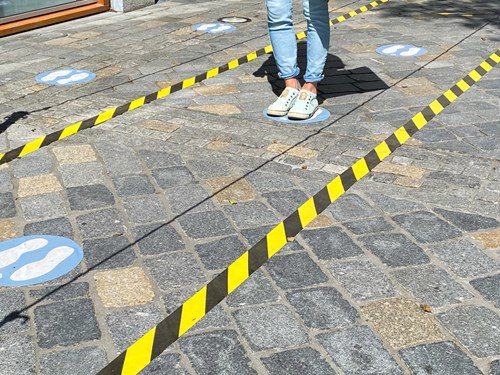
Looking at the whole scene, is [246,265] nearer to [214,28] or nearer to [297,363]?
[297,363]

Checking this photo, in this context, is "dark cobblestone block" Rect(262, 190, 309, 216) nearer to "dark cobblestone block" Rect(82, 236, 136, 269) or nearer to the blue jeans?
"dark cobblestone block" Rect(82, 236, 136, 269)

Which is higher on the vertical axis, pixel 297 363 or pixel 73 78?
pixel 297 363

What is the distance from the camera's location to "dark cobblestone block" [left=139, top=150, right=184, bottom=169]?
19.0ft

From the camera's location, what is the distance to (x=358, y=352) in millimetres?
3562

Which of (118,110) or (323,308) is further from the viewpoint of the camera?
(118,110)

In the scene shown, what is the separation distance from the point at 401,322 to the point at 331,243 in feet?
2.96

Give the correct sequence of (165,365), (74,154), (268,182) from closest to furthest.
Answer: (165,365) → (268,182) → (74,154)

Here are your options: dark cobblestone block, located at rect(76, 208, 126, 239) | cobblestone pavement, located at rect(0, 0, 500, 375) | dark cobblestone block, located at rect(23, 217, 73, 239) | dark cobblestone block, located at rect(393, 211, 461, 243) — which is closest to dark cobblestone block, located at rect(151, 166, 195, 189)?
cobblestone pavement, located at rect(0, 0, 500, 375)

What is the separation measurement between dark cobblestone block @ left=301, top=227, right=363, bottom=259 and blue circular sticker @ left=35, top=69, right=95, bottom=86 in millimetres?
4147

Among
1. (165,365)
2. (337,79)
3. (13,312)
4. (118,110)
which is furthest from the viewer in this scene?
(337,79)

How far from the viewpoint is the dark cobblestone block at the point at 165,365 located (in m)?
3.41

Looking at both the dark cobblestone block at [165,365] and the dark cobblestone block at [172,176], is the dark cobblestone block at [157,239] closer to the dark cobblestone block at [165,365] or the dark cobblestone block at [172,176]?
the dark cobblestone block at [172,176]

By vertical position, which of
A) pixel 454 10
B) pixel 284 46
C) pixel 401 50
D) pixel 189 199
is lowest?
pixel 454 10

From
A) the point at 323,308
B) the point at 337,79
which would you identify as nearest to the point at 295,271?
the point at 323,308
